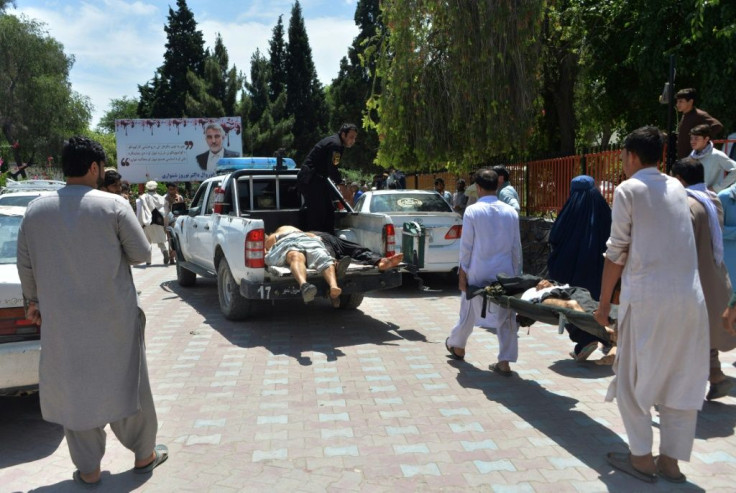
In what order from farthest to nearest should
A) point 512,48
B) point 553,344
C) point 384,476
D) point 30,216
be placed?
point 512,48
point 553,344
point 384,476
point 30,216

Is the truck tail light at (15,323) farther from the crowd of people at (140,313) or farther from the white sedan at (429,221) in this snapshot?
the white sedan at (429,221)

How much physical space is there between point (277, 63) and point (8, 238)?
164ft

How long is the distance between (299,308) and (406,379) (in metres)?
3.72

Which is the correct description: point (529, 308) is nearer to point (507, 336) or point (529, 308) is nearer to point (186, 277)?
point (507, 336)

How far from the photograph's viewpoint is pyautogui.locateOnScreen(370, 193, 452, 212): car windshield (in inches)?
435

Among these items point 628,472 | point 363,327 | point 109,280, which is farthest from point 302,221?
point 628,472

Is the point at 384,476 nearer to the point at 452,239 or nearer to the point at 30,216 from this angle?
the point at 30,216

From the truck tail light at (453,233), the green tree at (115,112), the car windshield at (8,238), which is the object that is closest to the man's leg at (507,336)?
the car windshield at (8,238)

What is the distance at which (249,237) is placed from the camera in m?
7.03

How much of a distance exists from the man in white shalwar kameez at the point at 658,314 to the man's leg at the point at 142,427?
274cm

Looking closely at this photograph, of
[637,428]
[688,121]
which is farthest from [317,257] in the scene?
[688,121]

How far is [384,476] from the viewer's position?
3736 millimetres

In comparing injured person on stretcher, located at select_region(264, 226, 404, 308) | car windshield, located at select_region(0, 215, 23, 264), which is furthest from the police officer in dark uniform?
car windshield, located at select_region(0, 215, 23, 264)

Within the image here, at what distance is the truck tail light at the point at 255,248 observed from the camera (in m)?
7.02
